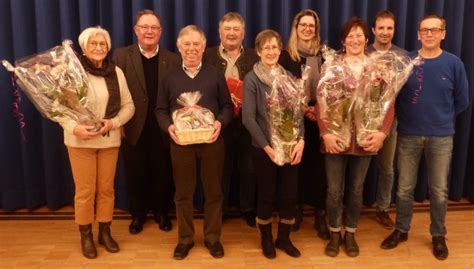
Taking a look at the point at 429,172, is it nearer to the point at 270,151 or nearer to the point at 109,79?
the point at 270,151

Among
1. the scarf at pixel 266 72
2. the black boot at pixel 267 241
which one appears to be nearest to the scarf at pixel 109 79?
the scarf at pixel 266 72

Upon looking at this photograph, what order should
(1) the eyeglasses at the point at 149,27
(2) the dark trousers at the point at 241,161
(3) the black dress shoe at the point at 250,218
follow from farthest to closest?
(3) the black dress shoe at the point at 250,218
(2) the dark trousers at the point at 241,161
(1) the eyeglasses at the point at 149,27

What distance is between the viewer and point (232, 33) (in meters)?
2.91

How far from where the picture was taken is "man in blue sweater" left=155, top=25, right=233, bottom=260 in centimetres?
259

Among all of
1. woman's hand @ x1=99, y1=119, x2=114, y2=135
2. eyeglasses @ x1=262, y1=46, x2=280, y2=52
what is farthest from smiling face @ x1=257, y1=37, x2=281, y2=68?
woman's hand @ x1=99, y1=119, x2=114, y2=135

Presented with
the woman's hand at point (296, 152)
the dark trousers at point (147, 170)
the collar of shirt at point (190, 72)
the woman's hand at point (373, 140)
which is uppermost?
the collar of shirt at point (190, 72)

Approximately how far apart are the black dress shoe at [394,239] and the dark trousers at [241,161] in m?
0.99

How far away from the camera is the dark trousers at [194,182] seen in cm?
265

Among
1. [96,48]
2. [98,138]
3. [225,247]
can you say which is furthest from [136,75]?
[225,247]

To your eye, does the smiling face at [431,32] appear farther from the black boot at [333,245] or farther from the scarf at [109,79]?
the scarf at [109,79]

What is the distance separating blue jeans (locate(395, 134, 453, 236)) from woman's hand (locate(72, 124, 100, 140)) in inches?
77.2

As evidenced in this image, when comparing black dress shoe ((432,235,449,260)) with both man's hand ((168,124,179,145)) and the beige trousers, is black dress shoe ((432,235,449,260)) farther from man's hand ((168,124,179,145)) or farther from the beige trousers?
the beige trousers

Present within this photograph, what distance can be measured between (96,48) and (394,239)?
7.57 feet

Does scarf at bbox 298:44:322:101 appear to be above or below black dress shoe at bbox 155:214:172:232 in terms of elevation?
above
